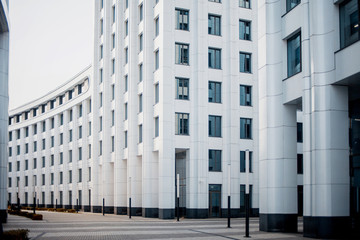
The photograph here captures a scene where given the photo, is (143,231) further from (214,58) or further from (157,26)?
(157,26)

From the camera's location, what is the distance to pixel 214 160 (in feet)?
148

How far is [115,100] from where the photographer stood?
57094mm

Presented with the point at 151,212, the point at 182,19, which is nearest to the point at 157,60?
the point at 182,19

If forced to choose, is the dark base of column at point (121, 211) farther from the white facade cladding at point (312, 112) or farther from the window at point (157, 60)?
the white facade cladding at point (312, 112)

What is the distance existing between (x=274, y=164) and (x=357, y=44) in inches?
312

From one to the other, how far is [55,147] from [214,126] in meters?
45.9

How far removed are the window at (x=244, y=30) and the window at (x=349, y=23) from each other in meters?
26.3

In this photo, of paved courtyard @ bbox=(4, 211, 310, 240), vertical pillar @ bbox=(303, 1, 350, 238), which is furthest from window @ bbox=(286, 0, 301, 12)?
paved courtyard @ bbox=(4, 211, 310, 240)

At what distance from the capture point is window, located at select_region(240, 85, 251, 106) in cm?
4741

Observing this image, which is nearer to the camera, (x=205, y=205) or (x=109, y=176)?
(x=205, y=205)

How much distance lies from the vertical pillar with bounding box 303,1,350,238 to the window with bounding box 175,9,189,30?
2351 centimetres

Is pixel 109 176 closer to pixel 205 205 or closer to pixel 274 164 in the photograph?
pixel 205 205

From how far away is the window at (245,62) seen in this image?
1880 inches

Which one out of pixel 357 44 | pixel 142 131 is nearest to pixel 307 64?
pixel 357 44
